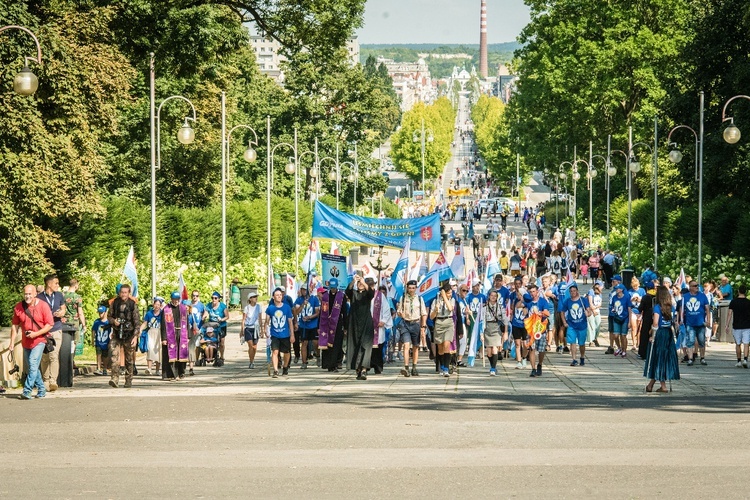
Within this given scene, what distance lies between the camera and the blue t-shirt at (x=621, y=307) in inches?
1083

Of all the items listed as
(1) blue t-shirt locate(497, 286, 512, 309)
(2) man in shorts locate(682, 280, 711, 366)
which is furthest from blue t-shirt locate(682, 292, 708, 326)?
(1) blue t-shirt locate(497, 286, 512, 309)

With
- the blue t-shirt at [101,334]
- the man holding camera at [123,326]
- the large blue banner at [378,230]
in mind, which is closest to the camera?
the man holding camera at [123,326]

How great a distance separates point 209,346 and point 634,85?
4426cm

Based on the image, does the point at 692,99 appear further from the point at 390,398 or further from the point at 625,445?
the point at 625,445

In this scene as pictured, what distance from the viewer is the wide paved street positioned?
40.6 feet

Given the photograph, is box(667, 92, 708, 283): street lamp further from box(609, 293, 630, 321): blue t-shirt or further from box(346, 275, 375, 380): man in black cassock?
box(346, 275, 375, 380): man in black cassock

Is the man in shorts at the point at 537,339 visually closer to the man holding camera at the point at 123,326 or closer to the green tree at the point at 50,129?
the man holding camera at the point at 123,326

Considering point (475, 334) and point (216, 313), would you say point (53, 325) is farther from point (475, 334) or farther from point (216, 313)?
point (475, 334)

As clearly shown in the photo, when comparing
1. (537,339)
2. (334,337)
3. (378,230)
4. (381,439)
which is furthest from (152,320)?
(381,439)

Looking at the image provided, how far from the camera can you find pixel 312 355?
2761 cm

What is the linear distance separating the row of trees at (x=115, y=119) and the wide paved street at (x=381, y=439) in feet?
25.5

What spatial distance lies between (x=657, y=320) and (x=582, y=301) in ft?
19.0

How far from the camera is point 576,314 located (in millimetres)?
25719

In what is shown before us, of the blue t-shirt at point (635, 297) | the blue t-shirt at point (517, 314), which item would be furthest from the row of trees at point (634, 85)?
the blue t-shirt at point (517, 314)
